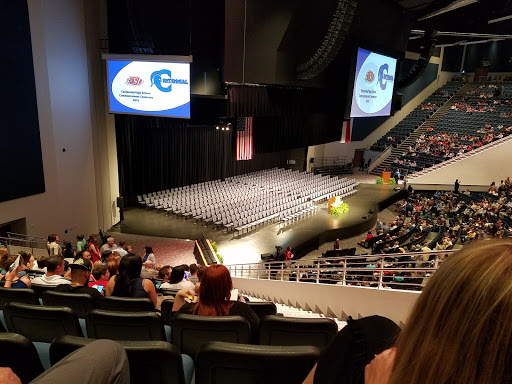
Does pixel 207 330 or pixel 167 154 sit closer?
pixel 207 330

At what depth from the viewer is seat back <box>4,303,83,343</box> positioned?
91.2 inches

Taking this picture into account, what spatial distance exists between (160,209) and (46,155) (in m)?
6.15

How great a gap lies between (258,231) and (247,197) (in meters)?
3.13

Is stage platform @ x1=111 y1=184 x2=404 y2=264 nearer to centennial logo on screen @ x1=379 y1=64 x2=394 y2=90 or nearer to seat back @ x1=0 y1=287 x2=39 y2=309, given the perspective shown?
centennial logo on screen @ x1=379 y1=64 x2=394 y2=90

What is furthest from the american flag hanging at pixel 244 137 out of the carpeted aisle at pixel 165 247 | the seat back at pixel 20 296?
the seat back at pixel 20 296

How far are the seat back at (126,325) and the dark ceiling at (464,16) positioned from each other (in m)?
18.1

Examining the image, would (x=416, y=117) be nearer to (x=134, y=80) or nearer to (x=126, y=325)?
(x=134, y=80)

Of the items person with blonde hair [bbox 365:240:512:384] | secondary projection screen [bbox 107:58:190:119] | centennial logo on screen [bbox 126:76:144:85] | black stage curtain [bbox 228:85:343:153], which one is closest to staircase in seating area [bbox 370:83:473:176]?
black stage curtain [bbox 228:85:343:153]

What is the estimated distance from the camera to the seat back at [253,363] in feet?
→ 4.69

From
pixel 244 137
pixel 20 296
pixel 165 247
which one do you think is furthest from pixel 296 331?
pixel 244 137

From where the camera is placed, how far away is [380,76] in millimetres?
18422

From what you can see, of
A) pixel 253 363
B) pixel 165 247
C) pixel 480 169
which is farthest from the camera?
pixel 480 169

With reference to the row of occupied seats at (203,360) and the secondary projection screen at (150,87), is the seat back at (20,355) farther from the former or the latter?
the secondary projection screen at (150,87)

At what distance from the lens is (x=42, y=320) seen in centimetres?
238
